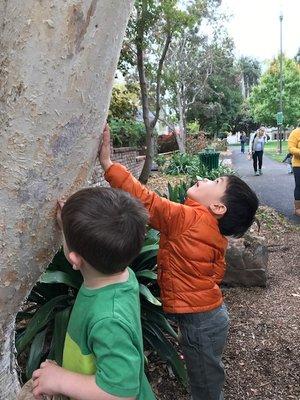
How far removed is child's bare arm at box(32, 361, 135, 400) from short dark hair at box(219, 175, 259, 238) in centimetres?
109

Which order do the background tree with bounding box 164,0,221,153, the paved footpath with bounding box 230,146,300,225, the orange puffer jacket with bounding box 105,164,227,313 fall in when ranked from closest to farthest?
1. the orange puffer jacket with bounding box 105,164,227,313
2. the paved footpath with bounding box 230,146,300,225
3. the background tree with bounding box 164,0,221,153

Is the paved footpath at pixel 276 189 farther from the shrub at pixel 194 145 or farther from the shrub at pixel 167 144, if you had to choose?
the shrub at pixel 167 144

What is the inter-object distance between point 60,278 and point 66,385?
1616 mm

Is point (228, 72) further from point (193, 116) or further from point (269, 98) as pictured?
point (269, 98)

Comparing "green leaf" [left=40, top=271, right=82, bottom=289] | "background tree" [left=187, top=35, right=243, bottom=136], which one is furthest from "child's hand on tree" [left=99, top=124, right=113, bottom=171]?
"background tree" [left=187, top=35, right=243, bottom=136]

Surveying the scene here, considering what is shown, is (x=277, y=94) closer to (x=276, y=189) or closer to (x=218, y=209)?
(x=276, y=189)

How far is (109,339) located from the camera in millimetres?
1289

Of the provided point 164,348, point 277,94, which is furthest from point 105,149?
point 277,94

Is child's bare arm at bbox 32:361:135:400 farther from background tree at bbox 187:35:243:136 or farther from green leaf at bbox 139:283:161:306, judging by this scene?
background tree at bbox 187:35:243:136

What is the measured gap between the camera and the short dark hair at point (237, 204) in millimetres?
2178

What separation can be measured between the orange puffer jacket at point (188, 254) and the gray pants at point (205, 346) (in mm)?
63

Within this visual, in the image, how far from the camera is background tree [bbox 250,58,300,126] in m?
50.7

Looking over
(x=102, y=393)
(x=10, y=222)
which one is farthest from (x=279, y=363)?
(x=10, y=222)

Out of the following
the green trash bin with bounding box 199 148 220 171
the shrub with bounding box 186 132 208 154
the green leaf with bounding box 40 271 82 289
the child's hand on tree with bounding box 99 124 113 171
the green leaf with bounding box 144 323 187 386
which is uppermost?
the child's hand on tree with bounding box 99 124 113 171
